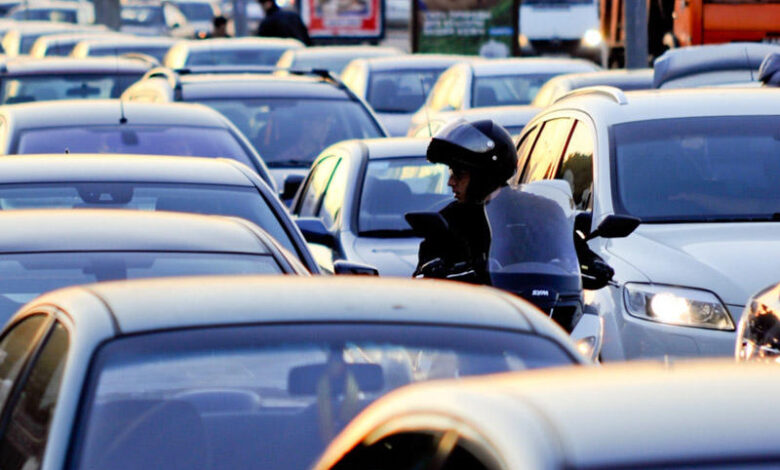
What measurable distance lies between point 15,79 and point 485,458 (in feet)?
50.8

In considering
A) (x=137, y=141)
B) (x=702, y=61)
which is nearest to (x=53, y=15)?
(x=702, y=61)

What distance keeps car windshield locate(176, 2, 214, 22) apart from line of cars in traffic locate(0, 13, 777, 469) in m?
49.0

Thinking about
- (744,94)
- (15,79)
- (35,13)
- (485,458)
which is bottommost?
(35,13)

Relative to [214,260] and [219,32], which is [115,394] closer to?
[214,260]

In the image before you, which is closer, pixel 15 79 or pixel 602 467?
pixel 602 467

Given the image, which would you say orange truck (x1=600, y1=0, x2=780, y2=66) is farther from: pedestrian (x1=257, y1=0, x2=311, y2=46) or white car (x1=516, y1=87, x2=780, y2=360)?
white car (x1=516, y1=87, x2=780, y2=360)

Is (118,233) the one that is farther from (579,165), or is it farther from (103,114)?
(103,114)

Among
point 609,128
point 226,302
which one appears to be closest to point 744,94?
point 609,128

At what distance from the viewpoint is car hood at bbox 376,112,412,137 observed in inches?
785

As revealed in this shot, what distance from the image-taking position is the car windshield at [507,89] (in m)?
18.4

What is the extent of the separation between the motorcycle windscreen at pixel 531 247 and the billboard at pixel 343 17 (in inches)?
1207

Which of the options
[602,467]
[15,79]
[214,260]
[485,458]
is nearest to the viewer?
[602,467]

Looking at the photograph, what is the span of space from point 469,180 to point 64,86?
11849 mm

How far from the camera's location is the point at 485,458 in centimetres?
254
